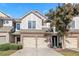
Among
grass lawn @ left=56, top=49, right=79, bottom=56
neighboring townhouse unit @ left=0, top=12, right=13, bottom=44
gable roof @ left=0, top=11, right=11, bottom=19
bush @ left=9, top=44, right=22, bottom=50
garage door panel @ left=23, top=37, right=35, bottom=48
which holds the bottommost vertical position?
grass lawn @ left=56, top=49, right=79, bottom=56

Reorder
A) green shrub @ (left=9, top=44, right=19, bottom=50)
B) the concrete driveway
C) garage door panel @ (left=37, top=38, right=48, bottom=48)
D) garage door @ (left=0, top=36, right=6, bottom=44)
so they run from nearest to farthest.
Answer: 1. the concrete driveway
2. green shrub @ (left=9, top=44, right=19, bottom=50)
3. garage door @ (left=0, top=36, right=6, bottom=44)
4. garage door panel @ (left=37, top=38, right=48, bottom=48)

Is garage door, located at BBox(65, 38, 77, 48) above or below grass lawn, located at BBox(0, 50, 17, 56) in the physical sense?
above

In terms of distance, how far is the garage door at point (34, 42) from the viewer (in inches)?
914

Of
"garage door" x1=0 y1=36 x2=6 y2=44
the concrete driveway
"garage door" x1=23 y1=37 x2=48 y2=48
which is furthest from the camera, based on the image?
"garage door" x1=23 y1=37 x2=48 y2=48

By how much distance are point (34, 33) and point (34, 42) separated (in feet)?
2.77

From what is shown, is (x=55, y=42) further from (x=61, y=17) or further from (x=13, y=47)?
(x=13, y=47)

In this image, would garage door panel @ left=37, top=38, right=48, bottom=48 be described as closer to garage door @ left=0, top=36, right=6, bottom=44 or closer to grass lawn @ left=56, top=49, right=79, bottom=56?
grass lawn @ left=56, top=49, right=79, bottom=56

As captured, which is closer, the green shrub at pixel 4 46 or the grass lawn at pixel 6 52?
the grass lawn at pixel 6 52

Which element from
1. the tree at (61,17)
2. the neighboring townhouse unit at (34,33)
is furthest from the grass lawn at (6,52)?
the tree at (61,17)

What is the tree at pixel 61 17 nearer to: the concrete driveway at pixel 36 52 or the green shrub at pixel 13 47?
the concrete driveway at pixel 36 52

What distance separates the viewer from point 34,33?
24141 millimetres

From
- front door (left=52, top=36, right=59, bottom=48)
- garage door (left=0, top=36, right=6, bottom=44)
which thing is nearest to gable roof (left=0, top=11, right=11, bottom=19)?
garage door (left=0, top=36, right=6, bottom=44)

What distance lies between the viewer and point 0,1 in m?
20.2

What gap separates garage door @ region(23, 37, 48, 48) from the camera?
2321 centimetres
